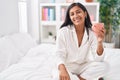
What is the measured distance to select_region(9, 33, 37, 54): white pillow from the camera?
2.13 meters

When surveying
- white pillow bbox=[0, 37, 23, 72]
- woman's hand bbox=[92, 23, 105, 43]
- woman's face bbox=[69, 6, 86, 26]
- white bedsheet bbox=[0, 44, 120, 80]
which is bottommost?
white bedsheet bbox=[0, 44, 120, 80]

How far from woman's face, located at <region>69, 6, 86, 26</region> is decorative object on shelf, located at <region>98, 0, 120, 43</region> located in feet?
6.11

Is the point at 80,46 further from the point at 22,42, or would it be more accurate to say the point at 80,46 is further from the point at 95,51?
the point at 22,42

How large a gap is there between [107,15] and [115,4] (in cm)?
24

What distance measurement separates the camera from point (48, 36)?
3.70 m

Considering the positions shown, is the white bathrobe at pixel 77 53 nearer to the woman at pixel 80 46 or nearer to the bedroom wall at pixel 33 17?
the woman at pixel 80 46

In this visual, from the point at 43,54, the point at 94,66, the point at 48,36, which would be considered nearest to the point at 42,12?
the point at 48,36

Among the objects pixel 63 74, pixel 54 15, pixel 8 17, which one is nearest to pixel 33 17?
pixel 54 15

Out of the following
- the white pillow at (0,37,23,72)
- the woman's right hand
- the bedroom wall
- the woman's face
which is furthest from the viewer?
the bedroom wall

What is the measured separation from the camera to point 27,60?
6.43 feet

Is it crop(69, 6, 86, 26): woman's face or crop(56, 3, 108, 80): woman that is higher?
crop(69, 6, 86, 26): woman's face

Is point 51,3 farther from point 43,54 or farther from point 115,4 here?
point 43,54

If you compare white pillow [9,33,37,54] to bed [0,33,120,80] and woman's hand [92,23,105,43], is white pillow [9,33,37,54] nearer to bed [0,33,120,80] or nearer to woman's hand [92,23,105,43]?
bed [0,33,120,80]

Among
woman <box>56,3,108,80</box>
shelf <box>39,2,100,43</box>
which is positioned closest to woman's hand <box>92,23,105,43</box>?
woman <box>56,3,108,80</box>
